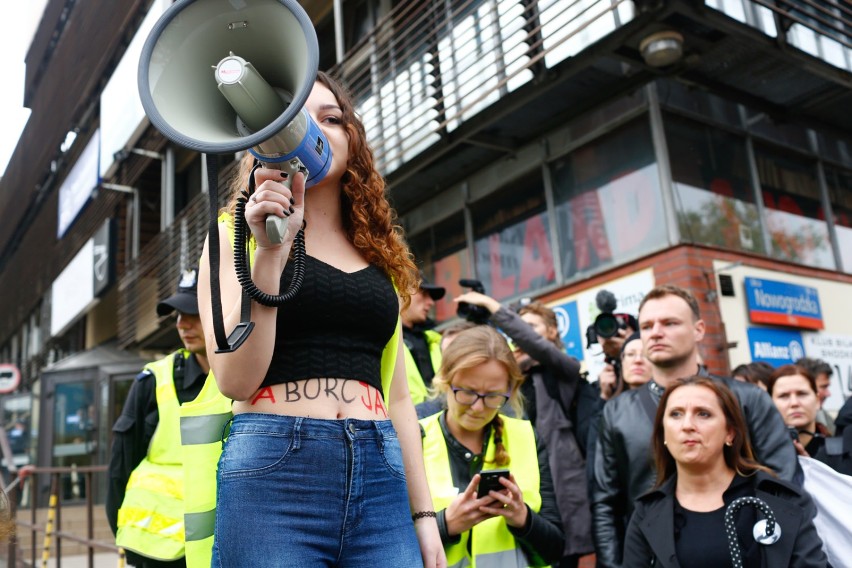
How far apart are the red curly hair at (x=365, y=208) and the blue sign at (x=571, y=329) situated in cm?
556

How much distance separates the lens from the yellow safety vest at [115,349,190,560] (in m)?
3.17

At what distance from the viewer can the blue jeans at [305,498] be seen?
1.52 metres

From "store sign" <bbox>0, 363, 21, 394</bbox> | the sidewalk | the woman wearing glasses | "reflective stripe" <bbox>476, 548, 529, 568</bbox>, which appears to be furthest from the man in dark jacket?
"store sign" <bbox>0, 363, 21, 394</bbox>

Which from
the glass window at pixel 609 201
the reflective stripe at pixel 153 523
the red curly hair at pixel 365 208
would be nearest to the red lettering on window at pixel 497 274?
the glass window at pixel 609 201

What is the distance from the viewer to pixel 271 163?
5.03 feet

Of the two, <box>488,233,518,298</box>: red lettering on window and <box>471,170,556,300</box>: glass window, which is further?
<box>488,233,518,298</box>: red lettering on window

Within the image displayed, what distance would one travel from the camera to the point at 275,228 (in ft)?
4.84

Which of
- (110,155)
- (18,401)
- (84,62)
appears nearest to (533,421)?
(110,155)

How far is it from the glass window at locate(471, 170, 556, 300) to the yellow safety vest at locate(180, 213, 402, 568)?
641 cm

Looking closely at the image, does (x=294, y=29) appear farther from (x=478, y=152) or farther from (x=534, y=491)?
(x=478, y=152)

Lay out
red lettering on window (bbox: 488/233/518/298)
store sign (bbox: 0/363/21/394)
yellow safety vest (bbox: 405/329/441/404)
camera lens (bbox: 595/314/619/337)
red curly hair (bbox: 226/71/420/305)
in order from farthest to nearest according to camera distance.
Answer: store sign (bbox: 0/363/21/394) < red lettering on window (bbox: 488/233/518/298) < camera lens (bbox: 595/314/619/337) < yellow safety vest (bbox: 405/329/441/404) < red curly hair (bbox: 226/71/420/305)

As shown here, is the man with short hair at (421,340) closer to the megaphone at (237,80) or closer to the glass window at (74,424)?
the megaphone at (237,80)

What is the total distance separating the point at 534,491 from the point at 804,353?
5.13m

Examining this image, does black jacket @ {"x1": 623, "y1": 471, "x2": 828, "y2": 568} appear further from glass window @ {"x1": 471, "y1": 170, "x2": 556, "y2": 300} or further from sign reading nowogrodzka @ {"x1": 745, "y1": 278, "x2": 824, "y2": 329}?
glass window @ {"x1": 471, "y1": 170, "x2": 556, "y2": 300}
